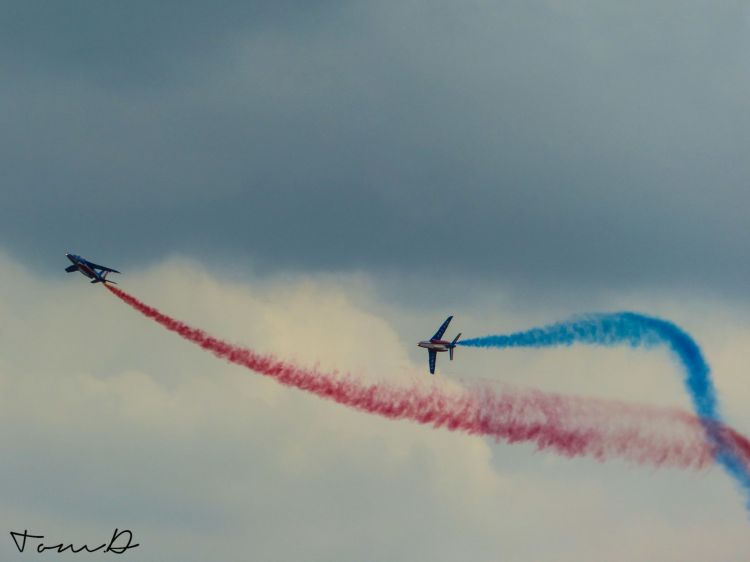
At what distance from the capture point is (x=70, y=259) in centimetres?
13625

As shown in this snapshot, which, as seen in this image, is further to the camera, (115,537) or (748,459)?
(748,459)

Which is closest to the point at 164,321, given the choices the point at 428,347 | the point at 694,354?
the point at 428,347

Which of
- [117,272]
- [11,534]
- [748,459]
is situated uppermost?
[117,272]

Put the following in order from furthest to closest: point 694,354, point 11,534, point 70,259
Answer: point 70,259 < point 694,354 < point 11,534

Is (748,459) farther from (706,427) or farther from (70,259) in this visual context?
(70,259)

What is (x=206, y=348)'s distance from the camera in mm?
132000

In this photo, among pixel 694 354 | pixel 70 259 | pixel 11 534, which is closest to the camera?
pixel 11 534

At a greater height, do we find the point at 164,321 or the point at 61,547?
the point at 164,321

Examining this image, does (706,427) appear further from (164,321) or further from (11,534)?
(11,534)

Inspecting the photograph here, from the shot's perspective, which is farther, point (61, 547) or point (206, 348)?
point (206, 348)

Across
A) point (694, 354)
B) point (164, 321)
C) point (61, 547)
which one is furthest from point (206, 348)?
point (694, 354)

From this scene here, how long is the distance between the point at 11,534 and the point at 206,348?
29.0 metres

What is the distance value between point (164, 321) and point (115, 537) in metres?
25.5

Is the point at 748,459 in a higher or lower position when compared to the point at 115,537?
higher
